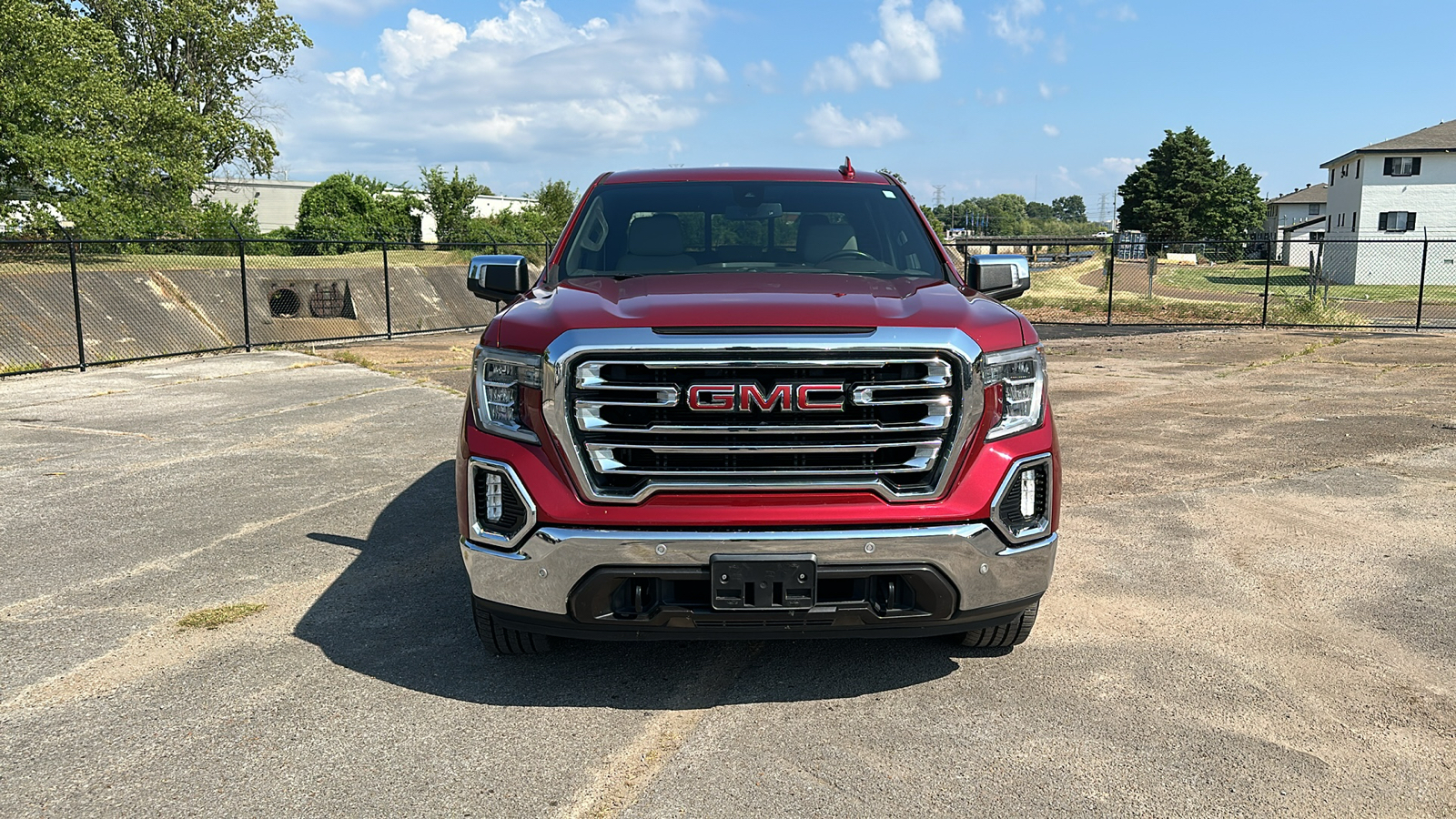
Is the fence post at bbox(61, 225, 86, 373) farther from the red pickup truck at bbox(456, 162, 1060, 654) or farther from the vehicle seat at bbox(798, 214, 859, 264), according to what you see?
the red pickup truck at bbox(456, 162, 1060, 654)

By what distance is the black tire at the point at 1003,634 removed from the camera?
3.88m

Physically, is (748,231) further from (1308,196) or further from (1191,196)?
(1308,196)

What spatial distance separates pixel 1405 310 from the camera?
27.3m

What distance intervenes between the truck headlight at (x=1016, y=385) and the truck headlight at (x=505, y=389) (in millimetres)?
1471

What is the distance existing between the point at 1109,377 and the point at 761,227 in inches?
383

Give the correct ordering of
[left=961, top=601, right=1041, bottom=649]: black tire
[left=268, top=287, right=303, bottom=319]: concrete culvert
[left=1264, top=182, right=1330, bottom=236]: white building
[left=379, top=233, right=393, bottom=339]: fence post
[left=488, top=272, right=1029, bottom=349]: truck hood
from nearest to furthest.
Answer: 1. [left=488, top=272, right=1029, bottom=349]: truck hood
2. [left=961, top=601, right=1041, bottom=649]: black tire
3. [left=268, top=287, right=303, bottom=319]: concrete culvert
4. [left=379, top=233, right=393, bottom=339]: fence post
5. [left=1264, top=182, right=1330, bottom=236]: white building

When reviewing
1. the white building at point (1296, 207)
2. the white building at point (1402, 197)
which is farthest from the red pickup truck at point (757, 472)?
the white building at point (1296, 207)

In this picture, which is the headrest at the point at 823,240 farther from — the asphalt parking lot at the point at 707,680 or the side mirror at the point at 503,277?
the asphalt parking lot at the point at 707,680

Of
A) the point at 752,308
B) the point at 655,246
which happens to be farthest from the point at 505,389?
the point at 655,246

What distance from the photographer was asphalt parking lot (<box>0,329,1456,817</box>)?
9.93 feet

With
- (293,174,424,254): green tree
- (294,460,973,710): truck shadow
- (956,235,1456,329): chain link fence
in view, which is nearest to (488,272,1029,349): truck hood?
(294,460,973,710): truck shadow

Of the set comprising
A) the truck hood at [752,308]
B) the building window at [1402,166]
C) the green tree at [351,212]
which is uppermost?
the building window at [1402,166]

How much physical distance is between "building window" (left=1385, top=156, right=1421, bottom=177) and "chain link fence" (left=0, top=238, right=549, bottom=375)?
47867mm

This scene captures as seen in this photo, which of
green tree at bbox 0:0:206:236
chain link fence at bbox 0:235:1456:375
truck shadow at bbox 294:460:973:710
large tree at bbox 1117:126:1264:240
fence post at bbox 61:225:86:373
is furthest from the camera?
large tree at bbox 1117:126:1264:240
